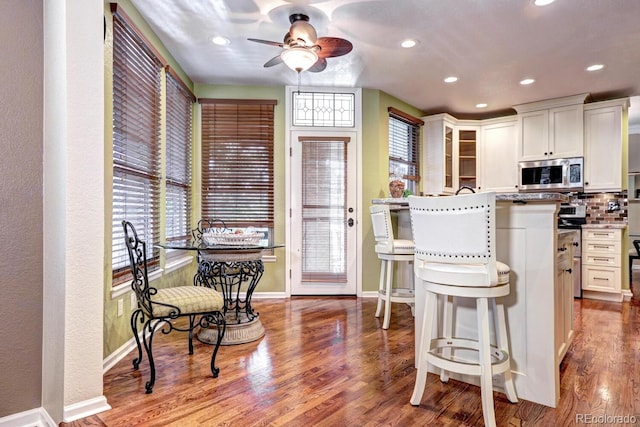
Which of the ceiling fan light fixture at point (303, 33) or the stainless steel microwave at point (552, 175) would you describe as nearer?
the ceiling fan light fixture at point (303, 33)

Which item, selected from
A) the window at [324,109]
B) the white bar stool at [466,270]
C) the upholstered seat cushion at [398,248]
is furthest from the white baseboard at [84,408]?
the window at [324,109]

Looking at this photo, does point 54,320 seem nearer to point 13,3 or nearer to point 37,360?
point 37,360

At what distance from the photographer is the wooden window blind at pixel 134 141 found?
2.51 m

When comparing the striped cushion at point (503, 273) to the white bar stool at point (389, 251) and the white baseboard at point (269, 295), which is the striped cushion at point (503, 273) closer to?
the white bar stool at point (389, 251)

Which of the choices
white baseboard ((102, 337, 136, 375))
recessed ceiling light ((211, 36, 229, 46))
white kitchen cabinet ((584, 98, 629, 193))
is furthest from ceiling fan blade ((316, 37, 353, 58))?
white kitchen cabinet ((584, 98, 629, 193))

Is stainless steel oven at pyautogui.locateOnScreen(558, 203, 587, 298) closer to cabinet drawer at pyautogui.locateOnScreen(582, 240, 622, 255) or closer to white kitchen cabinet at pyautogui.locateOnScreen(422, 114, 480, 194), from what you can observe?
cabinet drawer at pyautogui.locateOnScreen(582, 240, 622, 255)

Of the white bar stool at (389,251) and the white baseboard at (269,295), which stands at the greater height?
the white bar stool at (389,251)

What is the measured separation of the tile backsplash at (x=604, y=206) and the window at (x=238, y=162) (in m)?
4.20

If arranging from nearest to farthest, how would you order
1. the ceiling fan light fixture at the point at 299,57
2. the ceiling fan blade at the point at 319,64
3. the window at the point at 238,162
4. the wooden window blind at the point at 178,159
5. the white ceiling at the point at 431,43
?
the ceiling fan light fixture at the point at 299,57 → the white ceiling at the point at 431,43 → the ceiling fan blade at the point at 319,64 → the wooden window blind at the point at 178,159 → the window at the point at 238,162

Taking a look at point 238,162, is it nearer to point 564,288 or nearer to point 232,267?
point 232,267

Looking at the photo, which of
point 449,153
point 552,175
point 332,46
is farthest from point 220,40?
point 552,175

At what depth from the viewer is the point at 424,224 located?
1.87 meters

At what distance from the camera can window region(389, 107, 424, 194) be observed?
16.0 feet

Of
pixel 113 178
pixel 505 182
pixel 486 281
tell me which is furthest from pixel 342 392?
pixel 505 182
